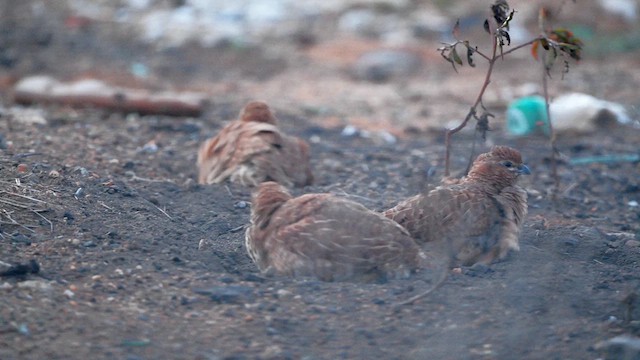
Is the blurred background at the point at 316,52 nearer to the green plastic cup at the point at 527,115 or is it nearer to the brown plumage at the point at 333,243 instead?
the green plastic cup at the point at 527,115

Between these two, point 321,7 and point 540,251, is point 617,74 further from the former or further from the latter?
point 540,251

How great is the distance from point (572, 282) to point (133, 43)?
11629 mm

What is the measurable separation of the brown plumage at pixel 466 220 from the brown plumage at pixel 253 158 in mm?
1674

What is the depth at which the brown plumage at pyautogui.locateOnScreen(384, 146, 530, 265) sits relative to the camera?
16.8 ft

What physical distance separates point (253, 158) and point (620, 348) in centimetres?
348

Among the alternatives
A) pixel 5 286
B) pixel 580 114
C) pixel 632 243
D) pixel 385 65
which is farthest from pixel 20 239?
pixel 385 65

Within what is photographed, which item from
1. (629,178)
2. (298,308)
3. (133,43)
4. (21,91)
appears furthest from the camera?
(133,43)

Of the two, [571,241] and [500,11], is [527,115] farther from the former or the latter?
[571,241]

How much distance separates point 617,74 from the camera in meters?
13.4

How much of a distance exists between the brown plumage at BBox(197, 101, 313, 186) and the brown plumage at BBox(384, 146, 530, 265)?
167 centimetres

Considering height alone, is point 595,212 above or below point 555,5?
below

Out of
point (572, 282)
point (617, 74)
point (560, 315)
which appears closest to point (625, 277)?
point (572, 282)

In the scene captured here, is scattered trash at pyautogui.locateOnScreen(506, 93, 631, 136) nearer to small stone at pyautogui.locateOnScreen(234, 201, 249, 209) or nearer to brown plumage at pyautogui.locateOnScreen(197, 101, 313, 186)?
brown plumage at pyautogui.locateOnScreen(197, 101, 313, 186)

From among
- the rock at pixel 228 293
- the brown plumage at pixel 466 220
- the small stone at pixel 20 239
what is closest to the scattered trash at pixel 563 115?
the brown plumage at pixel 466 220
